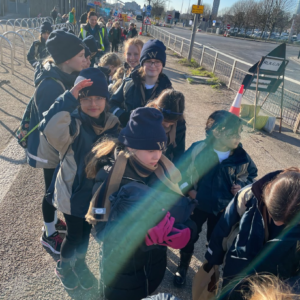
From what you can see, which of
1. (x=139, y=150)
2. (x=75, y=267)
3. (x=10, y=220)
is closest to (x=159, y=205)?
(x=139, y=150)

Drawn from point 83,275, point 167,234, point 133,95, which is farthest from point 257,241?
point 133,95

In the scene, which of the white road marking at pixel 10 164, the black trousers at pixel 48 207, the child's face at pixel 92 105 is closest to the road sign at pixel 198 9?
the white road marking at pixel 10 164

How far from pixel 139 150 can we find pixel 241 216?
0.82 metres

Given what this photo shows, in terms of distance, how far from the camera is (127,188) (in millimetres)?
1632

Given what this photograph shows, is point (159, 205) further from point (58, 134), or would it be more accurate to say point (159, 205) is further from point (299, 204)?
point (58, 134)

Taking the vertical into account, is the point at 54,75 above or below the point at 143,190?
above

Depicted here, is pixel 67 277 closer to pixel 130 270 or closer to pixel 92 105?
pixel 130 270

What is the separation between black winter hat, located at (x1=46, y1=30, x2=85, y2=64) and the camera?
274 cm

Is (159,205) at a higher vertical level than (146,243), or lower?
higher

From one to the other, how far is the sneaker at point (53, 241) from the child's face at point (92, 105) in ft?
4.45

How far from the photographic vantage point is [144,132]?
5.98ft

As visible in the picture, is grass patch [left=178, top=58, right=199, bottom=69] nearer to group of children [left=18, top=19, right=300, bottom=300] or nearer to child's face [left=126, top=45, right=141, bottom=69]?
child's face [left=126, top=45, right=141, bottom=69]

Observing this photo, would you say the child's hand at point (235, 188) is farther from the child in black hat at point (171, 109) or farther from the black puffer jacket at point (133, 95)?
the black puffer jacket at point (133, 95)

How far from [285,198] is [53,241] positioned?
227 cm
